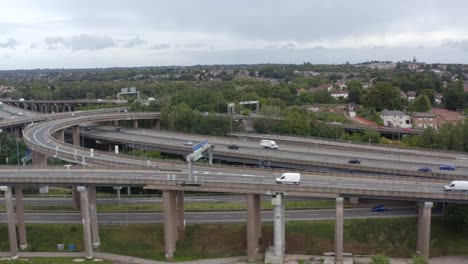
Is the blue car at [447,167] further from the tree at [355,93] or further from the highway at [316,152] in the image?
the tree at [355,93]

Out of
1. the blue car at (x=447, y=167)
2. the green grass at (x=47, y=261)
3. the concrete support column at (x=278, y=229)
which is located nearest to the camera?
the concrete support column at (x=278, y=229)

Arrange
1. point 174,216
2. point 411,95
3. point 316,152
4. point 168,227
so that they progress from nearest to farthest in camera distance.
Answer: point 168,227 → point 174,216 → point 316,152 → point 411,95

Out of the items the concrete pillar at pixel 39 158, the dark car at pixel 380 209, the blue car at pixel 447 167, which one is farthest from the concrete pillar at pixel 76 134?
the blue car at pixel 447 167

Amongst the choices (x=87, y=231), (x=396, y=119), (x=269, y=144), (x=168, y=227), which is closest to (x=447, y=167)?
(x=269, y=144)

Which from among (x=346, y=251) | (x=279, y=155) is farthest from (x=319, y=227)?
(x=279, y=155)

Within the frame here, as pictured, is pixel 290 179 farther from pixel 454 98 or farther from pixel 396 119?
pixel 454 98

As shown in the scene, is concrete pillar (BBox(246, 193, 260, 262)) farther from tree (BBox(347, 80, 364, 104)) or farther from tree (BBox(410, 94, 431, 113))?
tree (BBox(347, 80, 364, 104))
